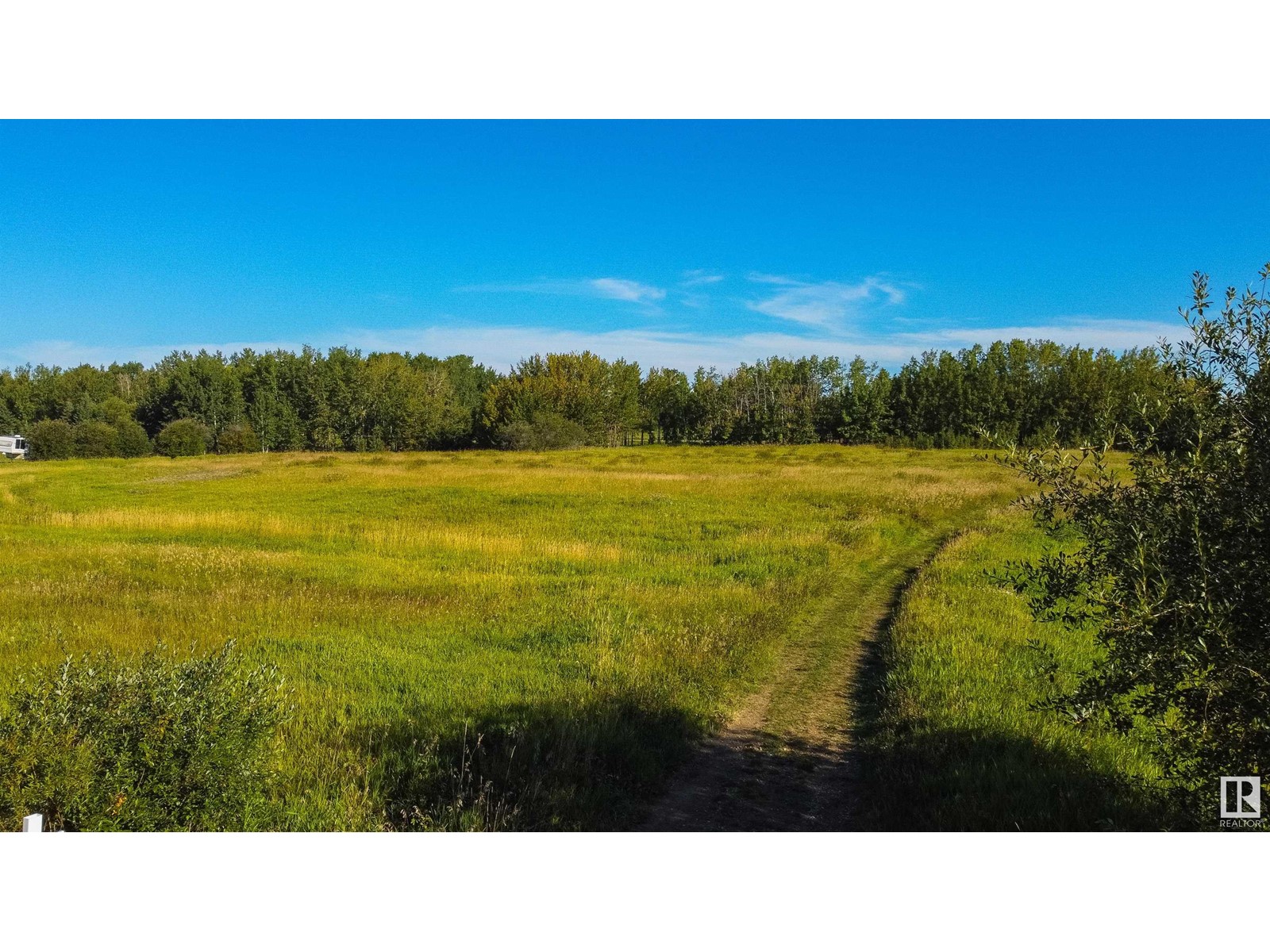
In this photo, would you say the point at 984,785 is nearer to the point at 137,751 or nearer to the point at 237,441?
the point at 137,751

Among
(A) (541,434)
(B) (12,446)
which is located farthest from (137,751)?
(A) (541,434)

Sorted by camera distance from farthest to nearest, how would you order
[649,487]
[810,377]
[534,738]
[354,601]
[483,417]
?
[810,377] < [483,417] < [649,487] < [354,601] < [534,738]

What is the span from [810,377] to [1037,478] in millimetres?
113288

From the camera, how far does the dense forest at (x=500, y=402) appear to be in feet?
179

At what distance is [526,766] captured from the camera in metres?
6.84

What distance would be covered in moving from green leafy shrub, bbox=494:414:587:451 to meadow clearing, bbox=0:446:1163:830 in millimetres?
60819

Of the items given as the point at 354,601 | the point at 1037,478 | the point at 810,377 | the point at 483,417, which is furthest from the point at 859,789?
the point at 810,377

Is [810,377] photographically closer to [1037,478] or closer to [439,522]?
[439,522]

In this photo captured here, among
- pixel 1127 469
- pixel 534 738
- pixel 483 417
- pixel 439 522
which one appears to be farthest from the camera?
pixel 483 417

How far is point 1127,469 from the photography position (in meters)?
4.36

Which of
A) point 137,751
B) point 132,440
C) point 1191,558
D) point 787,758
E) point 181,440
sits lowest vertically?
point 787,758

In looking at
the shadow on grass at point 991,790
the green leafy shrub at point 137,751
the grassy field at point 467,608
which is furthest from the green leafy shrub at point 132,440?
A: the shadow on grass at point 991,790

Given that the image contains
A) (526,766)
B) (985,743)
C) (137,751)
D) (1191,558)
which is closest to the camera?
(1191,558)

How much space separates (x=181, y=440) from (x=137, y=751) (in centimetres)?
6322
